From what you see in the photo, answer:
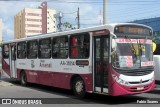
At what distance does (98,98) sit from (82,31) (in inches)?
115

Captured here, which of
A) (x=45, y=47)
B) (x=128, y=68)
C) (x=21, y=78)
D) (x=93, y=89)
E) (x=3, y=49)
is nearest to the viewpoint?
(x=128, y=68)

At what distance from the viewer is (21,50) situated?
19.9 meters

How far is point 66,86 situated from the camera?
14.8 meters

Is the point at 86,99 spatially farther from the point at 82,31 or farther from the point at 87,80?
the point at 82,31

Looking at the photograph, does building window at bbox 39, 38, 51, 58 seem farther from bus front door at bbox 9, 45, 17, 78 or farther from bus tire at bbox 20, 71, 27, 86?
bus front door at bbox 9, 45, 17, 78

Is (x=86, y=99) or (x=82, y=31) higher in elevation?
(x=82, y=31)

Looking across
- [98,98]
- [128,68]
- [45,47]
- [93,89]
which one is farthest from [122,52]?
[45,47]

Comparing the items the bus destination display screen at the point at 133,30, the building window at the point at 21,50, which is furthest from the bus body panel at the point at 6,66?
the bus destination display screen at the point at 133,30

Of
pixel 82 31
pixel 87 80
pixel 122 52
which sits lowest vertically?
pixel 87 80

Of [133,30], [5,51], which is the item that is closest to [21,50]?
[5,51]

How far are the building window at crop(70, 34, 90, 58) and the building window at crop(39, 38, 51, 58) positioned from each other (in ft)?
7.45

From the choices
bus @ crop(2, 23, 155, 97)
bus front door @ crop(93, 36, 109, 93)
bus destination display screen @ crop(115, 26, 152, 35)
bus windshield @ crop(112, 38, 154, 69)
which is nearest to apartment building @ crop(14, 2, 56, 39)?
bus @ crop(2, 23, 155, 97)

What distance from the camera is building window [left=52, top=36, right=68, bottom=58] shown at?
48.9 ft

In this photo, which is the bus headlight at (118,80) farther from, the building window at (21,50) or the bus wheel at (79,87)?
the building window at (21,50)
